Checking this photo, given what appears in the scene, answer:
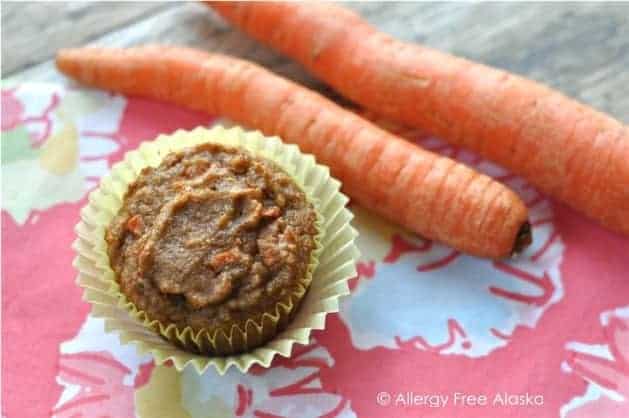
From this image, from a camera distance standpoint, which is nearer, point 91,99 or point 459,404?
point 459,404

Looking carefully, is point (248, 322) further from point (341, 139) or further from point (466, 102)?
point (466, 102)

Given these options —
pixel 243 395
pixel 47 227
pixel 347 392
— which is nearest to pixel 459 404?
A: pixel 347 392

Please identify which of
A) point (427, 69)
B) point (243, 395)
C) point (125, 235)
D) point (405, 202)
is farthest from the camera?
point (427, 69)

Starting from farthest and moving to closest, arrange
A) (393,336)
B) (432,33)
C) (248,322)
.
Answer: (432,33) < (393,336) < (248,322)

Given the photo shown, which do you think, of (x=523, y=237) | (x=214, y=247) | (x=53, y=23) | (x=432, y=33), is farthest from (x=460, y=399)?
(x=53, y=23)

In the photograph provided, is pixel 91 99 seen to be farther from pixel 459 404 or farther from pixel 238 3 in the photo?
pixel 459 404

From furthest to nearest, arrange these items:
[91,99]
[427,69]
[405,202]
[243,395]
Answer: [91,99]
[427,69]
[405,202]
[243,395]

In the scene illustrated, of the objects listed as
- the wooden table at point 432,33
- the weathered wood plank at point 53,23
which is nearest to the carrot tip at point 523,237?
the wooden table at point 432,33

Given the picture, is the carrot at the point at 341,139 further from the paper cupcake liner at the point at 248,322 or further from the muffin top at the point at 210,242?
the muffin top at the point at 210,242
